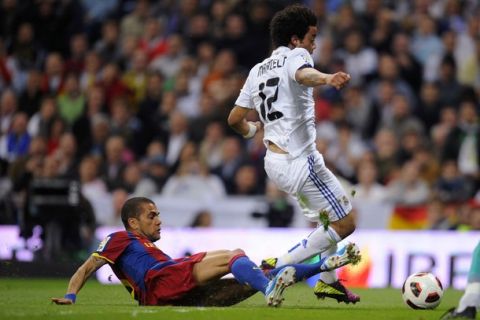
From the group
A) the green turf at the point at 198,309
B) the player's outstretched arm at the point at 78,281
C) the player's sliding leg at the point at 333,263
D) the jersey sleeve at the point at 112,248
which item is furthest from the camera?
the jersey sleeve at the point at 112,248

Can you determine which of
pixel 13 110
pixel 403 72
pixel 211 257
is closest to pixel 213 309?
pixel 211 257

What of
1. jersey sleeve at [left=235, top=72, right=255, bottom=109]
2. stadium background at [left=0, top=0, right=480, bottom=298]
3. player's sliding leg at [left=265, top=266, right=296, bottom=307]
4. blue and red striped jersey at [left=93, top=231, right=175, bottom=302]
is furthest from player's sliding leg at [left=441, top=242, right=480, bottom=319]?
stadium background at [left=0, top=0, right=480, bottom=298]

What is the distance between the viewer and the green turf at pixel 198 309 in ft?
26.9

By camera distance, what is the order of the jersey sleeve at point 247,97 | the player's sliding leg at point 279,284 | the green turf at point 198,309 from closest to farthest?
the green turf at point 198,309 < the player's sliding leg at point 279,284 < the jersey sleeve at point 247,97

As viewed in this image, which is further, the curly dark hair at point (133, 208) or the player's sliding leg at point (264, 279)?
the curly dark hair at point (133, 208)

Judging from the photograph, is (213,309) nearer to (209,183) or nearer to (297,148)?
(297,148)

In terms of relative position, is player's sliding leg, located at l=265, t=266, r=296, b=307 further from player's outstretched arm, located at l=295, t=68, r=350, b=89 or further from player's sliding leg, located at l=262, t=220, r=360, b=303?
player's outstretched arm, located at l=295, t=68, r=350, b=89

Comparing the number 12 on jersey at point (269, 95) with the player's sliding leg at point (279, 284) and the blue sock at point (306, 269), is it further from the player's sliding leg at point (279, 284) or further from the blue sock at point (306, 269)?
the player's sliding leg at point (279, 284)

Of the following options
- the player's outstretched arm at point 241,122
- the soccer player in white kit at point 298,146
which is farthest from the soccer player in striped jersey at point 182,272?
the player's outstretched arm at point 241,122

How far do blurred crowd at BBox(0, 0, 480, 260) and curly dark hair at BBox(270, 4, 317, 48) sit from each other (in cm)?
606

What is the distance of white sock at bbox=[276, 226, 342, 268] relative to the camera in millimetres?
9461

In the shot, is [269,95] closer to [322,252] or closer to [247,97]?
[247,97]

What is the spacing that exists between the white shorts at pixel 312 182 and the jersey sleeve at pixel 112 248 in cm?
131

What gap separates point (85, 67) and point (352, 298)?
11.6 m
